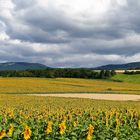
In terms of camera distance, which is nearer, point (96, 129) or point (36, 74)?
→ point (96, 129)

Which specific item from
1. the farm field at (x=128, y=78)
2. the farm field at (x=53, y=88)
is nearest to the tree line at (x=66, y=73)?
the farm field at (x=128, y=78)

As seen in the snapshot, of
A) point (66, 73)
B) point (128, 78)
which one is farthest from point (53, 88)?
point (66, 73)

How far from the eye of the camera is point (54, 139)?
12547mm

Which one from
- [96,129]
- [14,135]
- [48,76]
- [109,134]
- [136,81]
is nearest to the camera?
[14,135]

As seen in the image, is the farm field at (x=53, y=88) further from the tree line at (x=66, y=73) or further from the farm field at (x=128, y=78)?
the tree line at (x=66, y=73)

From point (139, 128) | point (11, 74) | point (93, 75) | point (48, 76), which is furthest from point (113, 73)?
point (139, 128)

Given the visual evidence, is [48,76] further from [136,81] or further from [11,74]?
[136,81]

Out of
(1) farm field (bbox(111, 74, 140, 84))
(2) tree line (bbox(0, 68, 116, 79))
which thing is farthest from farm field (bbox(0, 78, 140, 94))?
(2) tree line (bbox(0, 68, 116, 79))

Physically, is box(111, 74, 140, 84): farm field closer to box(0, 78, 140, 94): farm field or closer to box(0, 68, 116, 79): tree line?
box(0, 68, 116, 79): tree line

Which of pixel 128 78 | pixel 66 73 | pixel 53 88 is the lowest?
pixel 53 88

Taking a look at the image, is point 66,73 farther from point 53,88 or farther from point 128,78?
point 53,88

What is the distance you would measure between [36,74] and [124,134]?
495ft

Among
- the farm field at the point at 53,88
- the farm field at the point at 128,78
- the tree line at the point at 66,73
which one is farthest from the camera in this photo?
the tree line at the point at 66,73

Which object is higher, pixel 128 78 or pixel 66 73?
pixel 66 73
